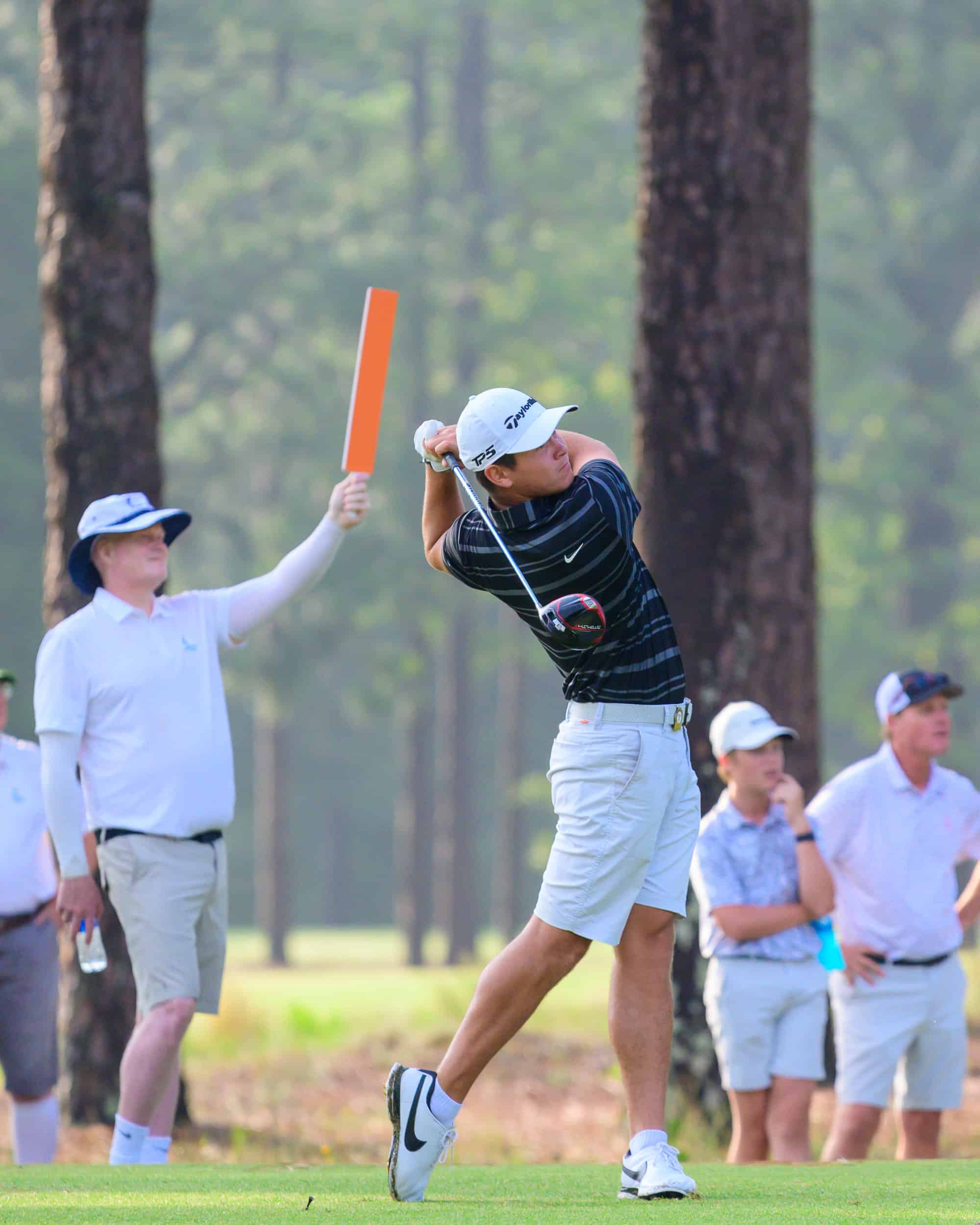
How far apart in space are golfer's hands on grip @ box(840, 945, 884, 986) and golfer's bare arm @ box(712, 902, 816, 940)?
534 millimetres

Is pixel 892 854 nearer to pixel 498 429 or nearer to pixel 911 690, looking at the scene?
pixel 911 690

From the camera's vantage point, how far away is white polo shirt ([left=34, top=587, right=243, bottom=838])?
6.51m

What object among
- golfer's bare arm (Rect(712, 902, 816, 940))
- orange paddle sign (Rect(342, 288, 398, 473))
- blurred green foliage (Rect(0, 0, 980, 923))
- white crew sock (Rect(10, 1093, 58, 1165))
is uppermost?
blurred green foliage (Rect(0, 0, 980, 923))

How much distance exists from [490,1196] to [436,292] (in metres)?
29.5

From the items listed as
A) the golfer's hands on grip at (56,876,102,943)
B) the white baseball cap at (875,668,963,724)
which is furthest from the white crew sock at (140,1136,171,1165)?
the white baseball cap at (875,668,963,724)

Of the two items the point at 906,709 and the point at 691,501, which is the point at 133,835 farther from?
the point at 691,501

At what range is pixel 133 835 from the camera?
6504 millimetres

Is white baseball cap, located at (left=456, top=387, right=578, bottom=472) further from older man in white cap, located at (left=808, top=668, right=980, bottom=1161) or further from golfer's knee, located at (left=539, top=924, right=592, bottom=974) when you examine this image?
older man in white cap, located at (left=808, top=668, right=980, bottom=1161)

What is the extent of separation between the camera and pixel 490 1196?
17.3 feet

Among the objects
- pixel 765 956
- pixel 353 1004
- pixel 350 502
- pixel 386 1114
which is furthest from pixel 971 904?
pixel 353 1004

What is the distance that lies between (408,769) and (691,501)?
26.7m

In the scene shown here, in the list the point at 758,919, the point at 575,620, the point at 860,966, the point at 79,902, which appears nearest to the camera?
the point at 575,620

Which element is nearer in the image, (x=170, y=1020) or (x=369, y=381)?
(x=170, y=1020)

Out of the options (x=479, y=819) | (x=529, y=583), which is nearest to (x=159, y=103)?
(x=479, y=819)
